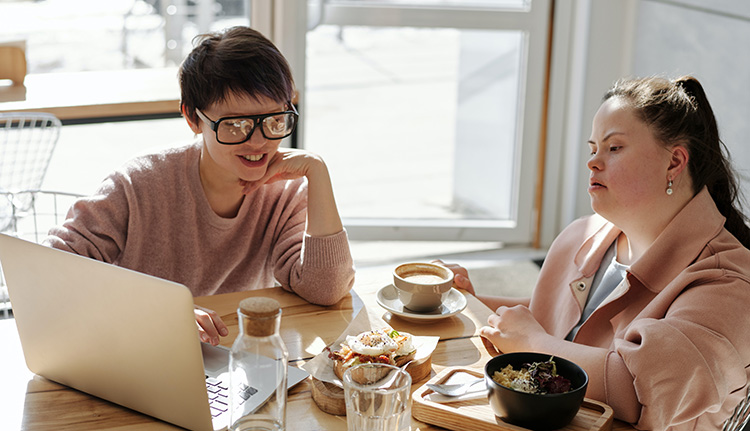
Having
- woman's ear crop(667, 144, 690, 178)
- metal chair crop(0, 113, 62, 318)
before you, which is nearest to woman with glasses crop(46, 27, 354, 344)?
woman's ear crop(667, 144, 690, 178)

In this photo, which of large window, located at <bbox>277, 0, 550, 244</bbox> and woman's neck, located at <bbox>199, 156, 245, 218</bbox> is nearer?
woman's neck, located at <bbox>199, 156, 245, 218</bbox>

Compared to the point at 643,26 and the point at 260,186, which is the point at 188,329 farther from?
the point at 643,26

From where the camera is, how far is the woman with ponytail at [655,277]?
1148mm

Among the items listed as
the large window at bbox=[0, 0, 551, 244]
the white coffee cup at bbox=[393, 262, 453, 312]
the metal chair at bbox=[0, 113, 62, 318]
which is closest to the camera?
the white coffee cup at bbox=[393, 262, 453, 312]

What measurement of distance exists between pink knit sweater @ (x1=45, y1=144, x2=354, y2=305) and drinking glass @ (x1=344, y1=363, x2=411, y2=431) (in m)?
0.49

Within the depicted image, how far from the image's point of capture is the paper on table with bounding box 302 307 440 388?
3.91ft

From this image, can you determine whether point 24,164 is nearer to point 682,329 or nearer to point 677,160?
point 677,160

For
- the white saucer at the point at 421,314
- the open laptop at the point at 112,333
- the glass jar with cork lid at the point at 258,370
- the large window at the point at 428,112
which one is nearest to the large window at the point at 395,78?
the large window at the point at 428,112

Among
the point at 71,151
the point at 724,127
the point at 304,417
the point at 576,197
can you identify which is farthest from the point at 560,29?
the point at 304,417

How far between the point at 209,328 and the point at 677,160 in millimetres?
876

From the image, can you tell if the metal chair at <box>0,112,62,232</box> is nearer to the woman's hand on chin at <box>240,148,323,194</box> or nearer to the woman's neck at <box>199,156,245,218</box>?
the woman's neck at <box>199,156,245,218</box>

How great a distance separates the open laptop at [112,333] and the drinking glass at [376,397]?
0.14 metres

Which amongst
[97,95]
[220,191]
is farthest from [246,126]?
[97,95]

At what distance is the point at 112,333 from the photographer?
3.58 ft
